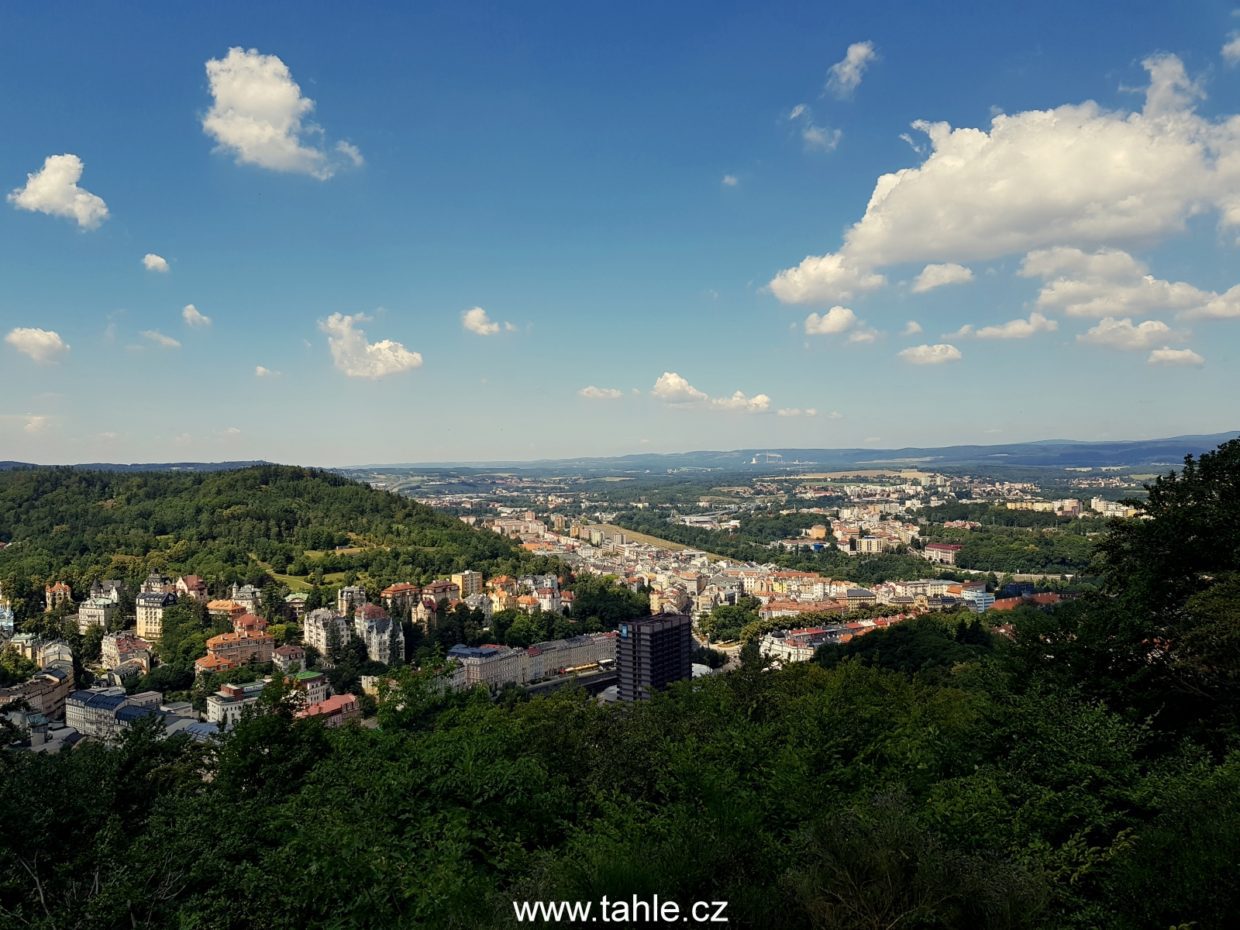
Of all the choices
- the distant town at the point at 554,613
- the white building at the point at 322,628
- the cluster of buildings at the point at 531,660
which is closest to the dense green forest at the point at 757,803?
the distant town at the point at 554,613

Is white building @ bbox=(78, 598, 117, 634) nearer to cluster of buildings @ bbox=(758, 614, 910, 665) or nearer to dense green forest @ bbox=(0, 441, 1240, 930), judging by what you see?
dense green forest @ bbox=(0, 441, 1240, 930)

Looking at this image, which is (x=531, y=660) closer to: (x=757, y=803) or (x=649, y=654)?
(x=649, y=654)

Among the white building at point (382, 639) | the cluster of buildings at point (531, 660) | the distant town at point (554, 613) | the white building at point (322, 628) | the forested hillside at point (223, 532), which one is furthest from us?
the forested hillside at point (223, 532)

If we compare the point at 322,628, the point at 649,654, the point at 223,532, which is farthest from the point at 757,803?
the point at 223,532

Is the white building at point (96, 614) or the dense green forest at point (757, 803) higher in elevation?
the dense green forest at point (757, 803)

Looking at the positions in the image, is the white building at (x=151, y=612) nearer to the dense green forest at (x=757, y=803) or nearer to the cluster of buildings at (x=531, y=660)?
the cluster of buildings at (x=531, y=660)

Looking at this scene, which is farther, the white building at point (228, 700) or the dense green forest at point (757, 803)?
the white building at point (228, 700)
